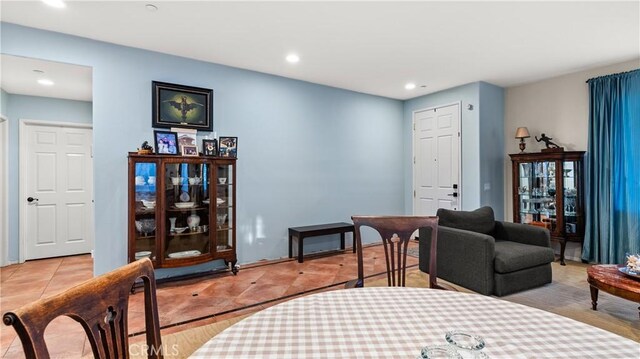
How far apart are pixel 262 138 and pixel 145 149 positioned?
1.50 m

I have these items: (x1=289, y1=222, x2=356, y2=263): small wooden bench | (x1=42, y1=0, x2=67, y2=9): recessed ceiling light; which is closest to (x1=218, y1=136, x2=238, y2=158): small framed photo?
(x1=289, y1=222, x2=356, y2=263): small wooden bench

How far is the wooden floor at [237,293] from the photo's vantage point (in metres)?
2.52

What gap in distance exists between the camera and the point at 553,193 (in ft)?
14.5

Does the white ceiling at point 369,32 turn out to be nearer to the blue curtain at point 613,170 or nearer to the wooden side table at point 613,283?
the blue curtain at point 613,170

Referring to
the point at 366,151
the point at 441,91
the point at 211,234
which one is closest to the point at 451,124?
the point at 441,91

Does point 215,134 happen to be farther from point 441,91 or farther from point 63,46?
point 441,91

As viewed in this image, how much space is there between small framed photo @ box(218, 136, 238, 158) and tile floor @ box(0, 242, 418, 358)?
1495mm

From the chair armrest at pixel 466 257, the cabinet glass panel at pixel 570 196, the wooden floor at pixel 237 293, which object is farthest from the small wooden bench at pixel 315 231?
the cabinet glass panel at pixel 570 196

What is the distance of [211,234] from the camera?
3.75 m

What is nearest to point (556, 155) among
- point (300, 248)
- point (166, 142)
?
point (300, 248)

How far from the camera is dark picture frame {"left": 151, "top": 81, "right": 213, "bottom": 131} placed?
365cm

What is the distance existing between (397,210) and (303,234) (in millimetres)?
2316

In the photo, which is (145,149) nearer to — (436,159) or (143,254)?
(143,254)

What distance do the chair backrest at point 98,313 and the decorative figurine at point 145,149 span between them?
262cm
